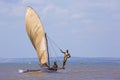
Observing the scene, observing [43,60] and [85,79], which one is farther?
[43,60]

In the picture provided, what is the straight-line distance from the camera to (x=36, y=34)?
52.8m

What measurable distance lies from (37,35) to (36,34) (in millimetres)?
160

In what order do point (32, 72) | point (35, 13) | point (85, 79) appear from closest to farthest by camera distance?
point (85, 79) < point (35, 13) < point (32, 72)

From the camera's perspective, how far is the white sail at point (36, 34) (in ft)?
172

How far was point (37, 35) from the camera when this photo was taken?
52.8 metres

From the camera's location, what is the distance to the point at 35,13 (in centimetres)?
5228

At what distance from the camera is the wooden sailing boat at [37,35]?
52500mm

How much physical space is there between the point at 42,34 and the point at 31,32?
4.05 feet

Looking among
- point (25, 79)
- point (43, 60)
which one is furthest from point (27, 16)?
point (25, 79)

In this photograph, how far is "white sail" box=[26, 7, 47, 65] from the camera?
52.6 m

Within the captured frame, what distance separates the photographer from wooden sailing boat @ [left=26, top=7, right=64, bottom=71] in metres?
52.5

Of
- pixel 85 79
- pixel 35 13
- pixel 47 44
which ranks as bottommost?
pixel 85 79

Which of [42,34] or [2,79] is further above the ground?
[42,34]

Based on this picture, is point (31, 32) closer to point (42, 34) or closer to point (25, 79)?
point (42, 34)
